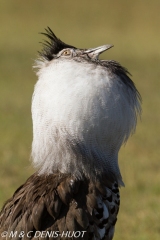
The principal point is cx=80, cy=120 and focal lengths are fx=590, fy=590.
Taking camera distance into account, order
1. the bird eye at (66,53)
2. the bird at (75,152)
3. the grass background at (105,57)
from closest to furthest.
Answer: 1. the bird at (75,152)
2. the bird eye at (66,53)
3. the grass background at (105,57)

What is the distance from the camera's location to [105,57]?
14758 millimetres

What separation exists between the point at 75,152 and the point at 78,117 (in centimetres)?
17

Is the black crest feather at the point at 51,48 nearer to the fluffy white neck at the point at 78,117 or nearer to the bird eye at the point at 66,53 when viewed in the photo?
the bird eye at the point at 66,53

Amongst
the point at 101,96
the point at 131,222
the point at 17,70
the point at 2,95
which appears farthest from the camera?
the point at 17,70

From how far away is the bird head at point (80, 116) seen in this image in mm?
2693

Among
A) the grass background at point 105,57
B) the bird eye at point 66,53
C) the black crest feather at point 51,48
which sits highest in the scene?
the black crest feather at point 51,48

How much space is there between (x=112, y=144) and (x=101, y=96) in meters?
0.26

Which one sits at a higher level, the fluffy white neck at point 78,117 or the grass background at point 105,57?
the fluffy white neck at point 78,117

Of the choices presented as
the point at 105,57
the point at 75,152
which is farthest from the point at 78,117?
the point at 105,57

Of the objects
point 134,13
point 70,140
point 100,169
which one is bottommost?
point 134,13

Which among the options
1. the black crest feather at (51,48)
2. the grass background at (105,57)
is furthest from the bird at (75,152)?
the grass background at (105,57)

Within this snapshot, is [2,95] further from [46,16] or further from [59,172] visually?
[46,16]

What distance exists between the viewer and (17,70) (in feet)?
42.4

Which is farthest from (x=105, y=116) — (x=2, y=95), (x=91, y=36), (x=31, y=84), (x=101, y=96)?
(x=91, y=36)
